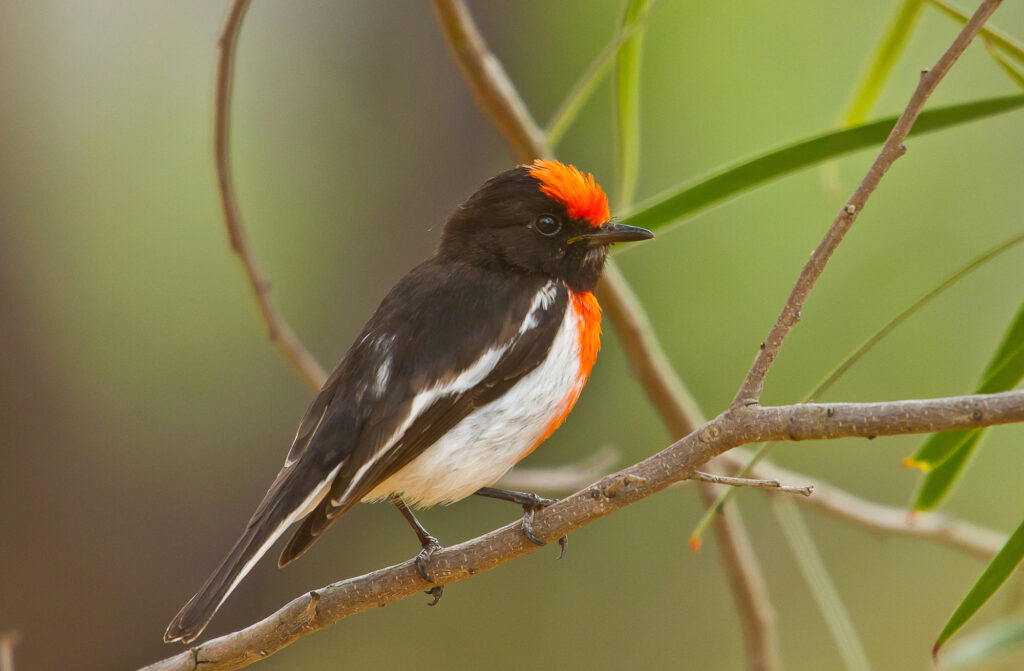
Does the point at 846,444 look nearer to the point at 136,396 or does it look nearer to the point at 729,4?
the point at 729,4

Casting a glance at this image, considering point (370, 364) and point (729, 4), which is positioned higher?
point (729, 4)

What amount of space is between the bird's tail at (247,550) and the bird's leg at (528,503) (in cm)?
35

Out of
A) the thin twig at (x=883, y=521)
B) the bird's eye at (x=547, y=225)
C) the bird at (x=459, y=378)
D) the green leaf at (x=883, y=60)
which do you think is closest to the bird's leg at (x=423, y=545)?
the bird at (x=459, y=378)

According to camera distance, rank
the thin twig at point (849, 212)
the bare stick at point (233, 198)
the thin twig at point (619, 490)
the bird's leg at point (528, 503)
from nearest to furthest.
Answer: the thin twig at point (619, 490) → the thin twig at point (849, 212) → the bird's leg at point (528, 503) → the bare stick at point (233, 198)

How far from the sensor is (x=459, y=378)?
1889 millimetres

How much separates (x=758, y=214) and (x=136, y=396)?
3.13 m

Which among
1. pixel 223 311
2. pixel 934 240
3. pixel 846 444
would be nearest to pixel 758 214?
pixel 934 240

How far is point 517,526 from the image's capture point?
1520 mm

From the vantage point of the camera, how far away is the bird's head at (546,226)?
213 centimetres

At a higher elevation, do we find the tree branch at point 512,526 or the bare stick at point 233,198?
the bare stick at point 233,198

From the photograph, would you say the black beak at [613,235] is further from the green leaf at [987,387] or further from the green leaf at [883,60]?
the green leaf at [987,387]

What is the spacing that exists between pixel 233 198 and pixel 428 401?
0.67m

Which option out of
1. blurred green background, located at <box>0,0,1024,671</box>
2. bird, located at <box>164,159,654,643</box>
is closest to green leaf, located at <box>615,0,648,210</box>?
bird, located at <box>164,159,654,643</box>

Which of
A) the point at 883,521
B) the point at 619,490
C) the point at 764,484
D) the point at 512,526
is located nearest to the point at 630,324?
the point at 883,521
